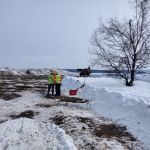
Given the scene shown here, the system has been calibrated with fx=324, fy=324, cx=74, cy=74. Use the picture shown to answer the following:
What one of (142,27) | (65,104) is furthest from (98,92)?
(142,27)

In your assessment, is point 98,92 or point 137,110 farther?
point 98,92

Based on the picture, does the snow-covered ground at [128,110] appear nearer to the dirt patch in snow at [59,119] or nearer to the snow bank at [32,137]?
the dirt patch in snow at [59,119]

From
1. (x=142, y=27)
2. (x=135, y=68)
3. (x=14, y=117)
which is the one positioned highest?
(x=142, y=27)

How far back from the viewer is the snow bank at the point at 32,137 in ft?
29.0

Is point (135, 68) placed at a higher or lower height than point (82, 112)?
higher

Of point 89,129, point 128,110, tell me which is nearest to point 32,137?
point 89,129

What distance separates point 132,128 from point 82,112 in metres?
4.04

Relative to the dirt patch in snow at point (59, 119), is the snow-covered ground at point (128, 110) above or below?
above

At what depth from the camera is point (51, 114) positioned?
14.2m

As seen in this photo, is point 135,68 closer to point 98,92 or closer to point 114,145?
point 98,92

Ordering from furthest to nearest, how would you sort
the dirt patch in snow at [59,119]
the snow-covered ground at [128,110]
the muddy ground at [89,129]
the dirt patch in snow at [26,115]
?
the dirt patch in snow at [26,115] → the dirt patch in snow at [59,119] → the snow-covered ground at [128,110] → the muddy ground at [89,129]

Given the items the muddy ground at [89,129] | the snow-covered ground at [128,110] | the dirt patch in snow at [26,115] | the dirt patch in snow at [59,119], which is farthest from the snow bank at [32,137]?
the snow-covered ground at [128,110]

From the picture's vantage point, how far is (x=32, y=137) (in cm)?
977

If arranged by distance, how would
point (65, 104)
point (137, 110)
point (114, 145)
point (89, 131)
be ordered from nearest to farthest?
point (114, 145), point (89, 131), point (137, 110), point (65, 104)
